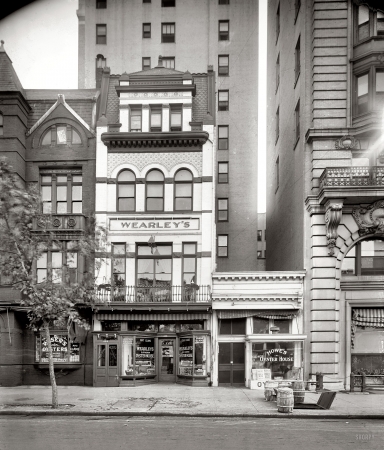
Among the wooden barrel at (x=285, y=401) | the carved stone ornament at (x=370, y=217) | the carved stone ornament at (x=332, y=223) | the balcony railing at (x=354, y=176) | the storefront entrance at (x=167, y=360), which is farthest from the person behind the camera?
the storefront entrance at (x=167, y=360)

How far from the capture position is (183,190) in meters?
28.4

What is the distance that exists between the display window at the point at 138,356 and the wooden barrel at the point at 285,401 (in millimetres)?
10167

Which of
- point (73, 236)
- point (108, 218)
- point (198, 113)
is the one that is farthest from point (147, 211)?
point (198, 113)

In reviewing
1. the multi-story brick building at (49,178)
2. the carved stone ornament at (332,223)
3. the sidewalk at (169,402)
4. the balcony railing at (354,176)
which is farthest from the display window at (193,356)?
the balcony railing at (354,176)

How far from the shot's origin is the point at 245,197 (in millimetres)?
43781

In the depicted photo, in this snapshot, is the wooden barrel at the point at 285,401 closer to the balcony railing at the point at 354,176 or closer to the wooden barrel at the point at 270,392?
the wooden barrel at the point at 270,392

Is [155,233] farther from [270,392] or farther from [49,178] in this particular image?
[270,392]

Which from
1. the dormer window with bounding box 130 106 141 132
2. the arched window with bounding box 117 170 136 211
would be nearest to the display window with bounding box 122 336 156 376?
the arched window with bounding box 117 170 136 211

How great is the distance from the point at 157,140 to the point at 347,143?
29.4ft

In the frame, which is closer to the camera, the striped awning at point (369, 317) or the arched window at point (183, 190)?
the striped awning at point (369, 317)

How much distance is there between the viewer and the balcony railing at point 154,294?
89.9 ft

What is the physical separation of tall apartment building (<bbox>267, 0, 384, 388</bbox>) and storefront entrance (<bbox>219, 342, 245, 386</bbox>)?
3099 mm

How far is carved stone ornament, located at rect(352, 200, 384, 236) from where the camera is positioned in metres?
26.1

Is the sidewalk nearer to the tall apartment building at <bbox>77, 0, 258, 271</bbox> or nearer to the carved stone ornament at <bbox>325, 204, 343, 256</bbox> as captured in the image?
the carved stone ornament at <bbox>325, 204, 343, 256</bbox>
